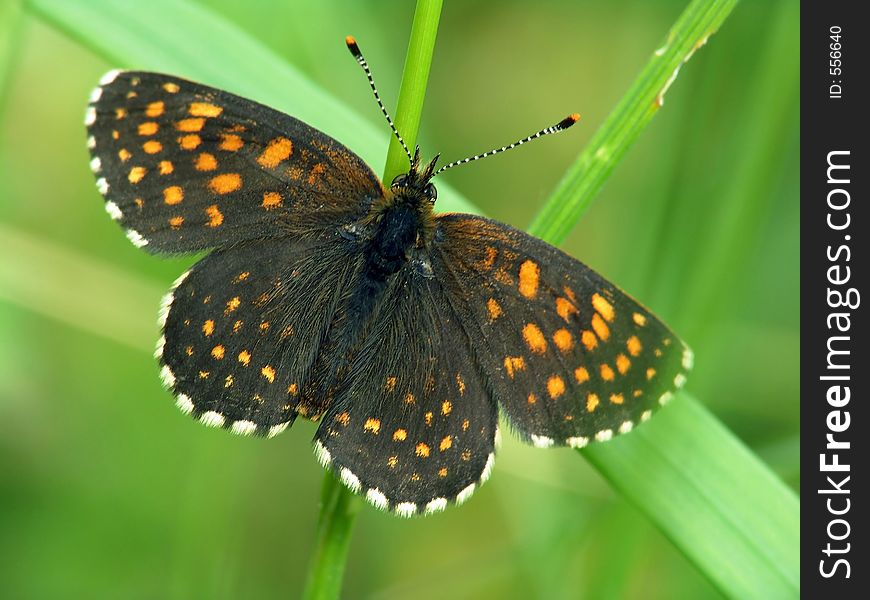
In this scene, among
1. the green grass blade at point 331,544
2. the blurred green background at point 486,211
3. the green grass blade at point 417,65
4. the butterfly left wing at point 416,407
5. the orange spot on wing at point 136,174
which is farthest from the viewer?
the blurred green background at point 486,211

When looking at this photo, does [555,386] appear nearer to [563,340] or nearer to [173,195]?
[563,340]

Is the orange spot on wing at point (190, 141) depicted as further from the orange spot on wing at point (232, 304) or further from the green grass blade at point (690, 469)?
the green grass blade at point (690, 469)

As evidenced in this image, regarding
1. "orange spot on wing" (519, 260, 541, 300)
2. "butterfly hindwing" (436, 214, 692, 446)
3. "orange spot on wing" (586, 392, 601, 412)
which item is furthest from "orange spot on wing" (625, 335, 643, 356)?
"orange spot on wing" (519, 260, 541, 300)

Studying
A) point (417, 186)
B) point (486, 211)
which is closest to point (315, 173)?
point (417, 186)

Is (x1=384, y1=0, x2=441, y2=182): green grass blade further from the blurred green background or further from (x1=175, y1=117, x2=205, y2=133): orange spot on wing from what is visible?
the blurred green background

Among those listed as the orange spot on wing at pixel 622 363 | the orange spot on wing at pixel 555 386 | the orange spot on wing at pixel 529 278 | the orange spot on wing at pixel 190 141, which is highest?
the orange spot on wing at pixel 190 141

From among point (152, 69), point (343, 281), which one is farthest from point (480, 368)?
point (152, 69)

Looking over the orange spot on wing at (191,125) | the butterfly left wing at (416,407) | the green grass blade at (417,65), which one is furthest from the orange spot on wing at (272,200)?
the green grass blade at (417,65)
